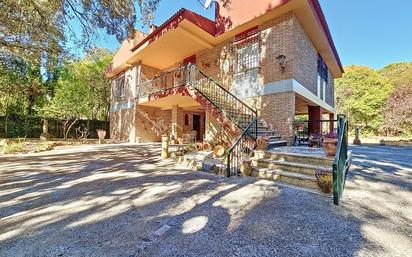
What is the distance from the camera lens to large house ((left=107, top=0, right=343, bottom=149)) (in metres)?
7.73

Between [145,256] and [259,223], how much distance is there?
156 cm

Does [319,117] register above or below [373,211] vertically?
above

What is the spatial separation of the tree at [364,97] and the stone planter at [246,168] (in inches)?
867

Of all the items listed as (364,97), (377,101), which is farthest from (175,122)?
(377,101)

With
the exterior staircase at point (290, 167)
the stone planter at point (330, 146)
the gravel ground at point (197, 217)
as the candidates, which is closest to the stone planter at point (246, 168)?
the exterior staircase at point (290, 167)

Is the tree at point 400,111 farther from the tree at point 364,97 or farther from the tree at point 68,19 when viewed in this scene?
the tree at point 68,19

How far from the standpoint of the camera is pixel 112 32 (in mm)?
7445

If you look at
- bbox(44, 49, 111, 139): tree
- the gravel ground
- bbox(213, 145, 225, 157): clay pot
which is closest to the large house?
bbox(213, 145, 225, 157): clay pot

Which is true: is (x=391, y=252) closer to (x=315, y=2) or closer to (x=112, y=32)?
(x=315, y=2)

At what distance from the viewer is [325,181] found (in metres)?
3.90

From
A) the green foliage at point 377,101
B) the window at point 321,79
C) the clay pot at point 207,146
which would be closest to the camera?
the clay pot at point 207,146

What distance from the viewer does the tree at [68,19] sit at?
22.1 ft

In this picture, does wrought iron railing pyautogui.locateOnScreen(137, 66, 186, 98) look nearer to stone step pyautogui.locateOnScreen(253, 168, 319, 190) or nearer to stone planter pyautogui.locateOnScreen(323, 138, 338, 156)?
stone step pyautogui.locateOnScreen(253, 168, 319, 190)

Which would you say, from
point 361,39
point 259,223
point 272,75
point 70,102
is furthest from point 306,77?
point 361,39
